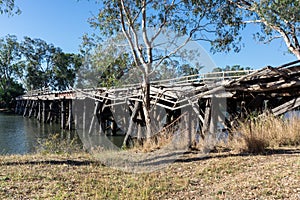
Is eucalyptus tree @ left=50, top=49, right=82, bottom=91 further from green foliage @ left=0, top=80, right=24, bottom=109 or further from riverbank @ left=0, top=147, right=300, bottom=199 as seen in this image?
riverbank @ left=0, top=147, right=300, bottom=199

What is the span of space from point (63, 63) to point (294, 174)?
148 feet

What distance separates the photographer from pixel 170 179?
3.76 meters

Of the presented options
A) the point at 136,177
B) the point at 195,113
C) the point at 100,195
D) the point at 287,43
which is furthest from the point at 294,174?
the point at 287,43

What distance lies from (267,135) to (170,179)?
3041mm

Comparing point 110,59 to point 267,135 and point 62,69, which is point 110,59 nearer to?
point 267,135

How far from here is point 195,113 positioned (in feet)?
26.2

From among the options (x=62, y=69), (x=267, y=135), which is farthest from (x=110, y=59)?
(x=62, y=69)

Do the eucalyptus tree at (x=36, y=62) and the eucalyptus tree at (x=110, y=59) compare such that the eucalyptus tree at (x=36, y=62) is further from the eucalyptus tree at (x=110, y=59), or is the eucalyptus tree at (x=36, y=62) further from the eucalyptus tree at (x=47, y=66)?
the eucalyptus tree at (x=110, y=59)

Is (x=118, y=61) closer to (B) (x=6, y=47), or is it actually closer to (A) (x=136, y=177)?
(A) (x=136, y=177)

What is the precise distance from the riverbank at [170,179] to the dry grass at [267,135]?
44 cm

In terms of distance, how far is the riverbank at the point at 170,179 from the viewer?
304 centimetres

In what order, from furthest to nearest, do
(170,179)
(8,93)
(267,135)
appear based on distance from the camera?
(8,93)
(267,135)
(170,179)

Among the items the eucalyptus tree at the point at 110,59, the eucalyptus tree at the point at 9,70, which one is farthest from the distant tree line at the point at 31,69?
the eucalyptus tree at the point at 110,59

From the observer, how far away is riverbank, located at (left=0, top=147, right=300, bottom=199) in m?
3.04
